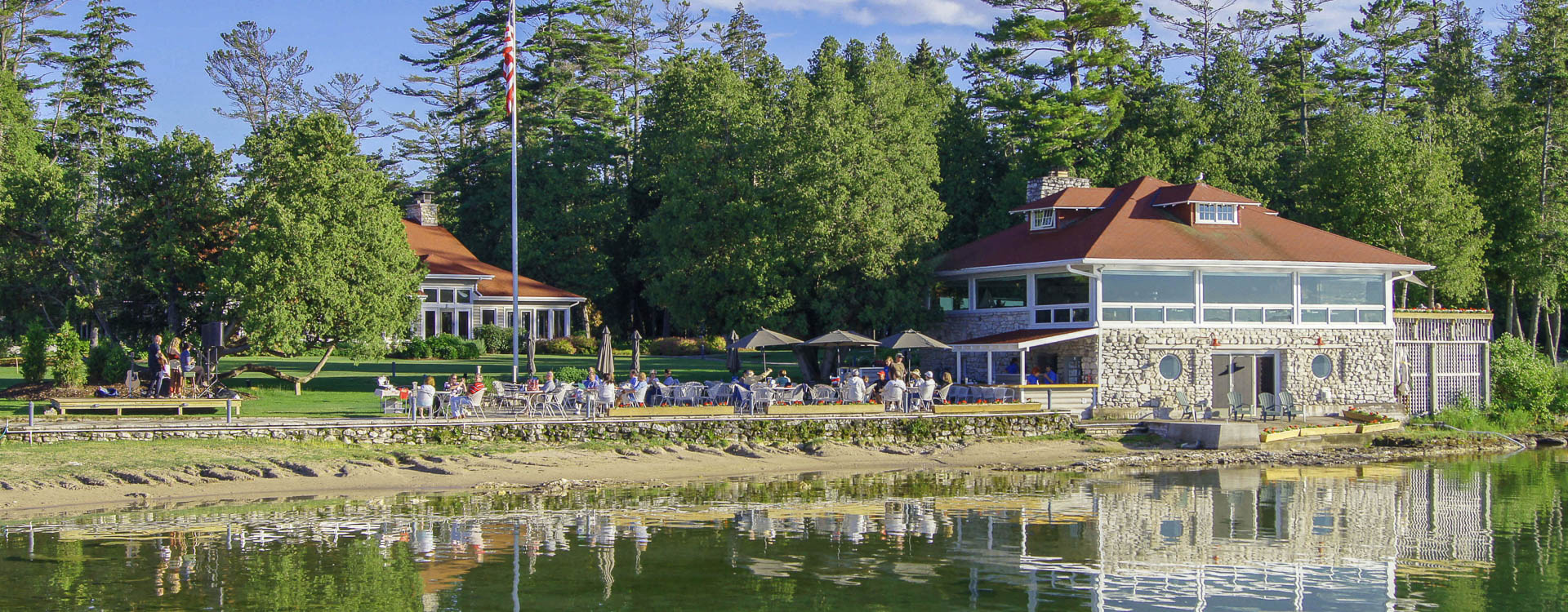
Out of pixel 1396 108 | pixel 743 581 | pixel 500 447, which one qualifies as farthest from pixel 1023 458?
pixel 1396 108

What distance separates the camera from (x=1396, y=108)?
5722cm

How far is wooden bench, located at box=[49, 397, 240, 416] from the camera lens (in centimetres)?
2436

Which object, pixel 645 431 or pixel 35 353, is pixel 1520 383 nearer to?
pixel 645 431

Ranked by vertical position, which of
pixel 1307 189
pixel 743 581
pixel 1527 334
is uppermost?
pixel 1307 189

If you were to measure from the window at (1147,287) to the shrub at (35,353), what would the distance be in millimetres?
23941

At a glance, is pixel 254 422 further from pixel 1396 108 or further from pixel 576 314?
pixel 1396 108

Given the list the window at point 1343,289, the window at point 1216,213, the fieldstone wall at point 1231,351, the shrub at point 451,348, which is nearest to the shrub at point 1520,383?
the fieldstone wall at point 1231,351

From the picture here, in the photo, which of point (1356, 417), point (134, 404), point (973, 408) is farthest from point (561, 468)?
point (1356, 417)

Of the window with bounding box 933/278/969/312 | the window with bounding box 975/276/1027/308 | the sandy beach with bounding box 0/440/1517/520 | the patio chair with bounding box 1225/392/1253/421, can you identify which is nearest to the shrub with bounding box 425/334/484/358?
the window with bounding box 933/278/969/312

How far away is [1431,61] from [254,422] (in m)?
53.0

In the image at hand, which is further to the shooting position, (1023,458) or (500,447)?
(1023,458)

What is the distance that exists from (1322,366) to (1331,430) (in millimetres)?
2682

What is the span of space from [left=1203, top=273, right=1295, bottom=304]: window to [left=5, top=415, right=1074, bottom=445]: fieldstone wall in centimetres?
557

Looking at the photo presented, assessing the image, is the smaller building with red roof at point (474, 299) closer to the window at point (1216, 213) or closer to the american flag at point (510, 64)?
the american flag at point (510, 64)
